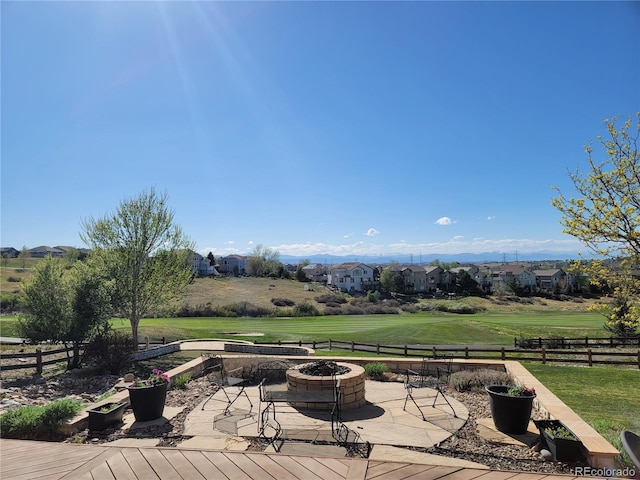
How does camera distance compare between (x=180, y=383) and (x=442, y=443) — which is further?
(x=180, y=383)

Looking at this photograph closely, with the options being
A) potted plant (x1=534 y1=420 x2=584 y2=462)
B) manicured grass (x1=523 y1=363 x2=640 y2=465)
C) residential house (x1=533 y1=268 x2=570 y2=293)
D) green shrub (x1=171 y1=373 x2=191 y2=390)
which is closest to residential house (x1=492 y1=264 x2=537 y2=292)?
residential house (x1=533 y1=268 x2=570 y2=293)

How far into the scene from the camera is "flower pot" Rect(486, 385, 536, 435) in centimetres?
587

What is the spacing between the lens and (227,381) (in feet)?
29.6

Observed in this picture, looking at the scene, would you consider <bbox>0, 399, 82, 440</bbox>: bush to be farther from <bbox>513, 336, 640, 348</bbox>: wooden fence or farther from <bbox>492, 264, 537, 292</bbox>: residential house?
<bbox>492, 264, 537, 292</bbox>: residential house

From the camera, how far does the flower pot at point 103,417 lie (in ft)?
20.4

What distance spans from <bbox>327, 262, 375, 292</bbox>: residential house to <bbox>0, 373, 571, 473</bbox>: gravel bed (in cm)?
7629

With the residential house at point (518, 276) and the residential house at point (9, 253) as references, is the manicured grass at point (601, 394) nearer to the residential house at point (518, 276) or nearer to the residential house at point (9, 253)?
the residential house at point (518, 276)

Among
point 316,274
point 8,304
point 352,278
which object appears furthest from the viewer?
point 316,274

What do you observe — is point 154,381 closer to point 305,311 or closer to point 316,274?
point 305,311

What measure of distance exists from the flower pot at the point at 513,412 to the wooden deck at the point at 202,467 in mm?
1675

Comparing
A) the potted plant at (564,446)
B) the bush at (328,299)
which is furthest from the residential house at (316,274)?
the potted plant at (564,446)

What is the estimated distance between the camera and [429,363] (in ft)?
32.8

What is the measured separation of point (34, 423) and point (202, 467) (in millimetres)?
3268

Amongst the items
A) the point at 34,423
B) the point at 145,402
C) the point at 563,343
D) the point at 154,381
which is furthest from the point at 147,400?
the point at 563,343
